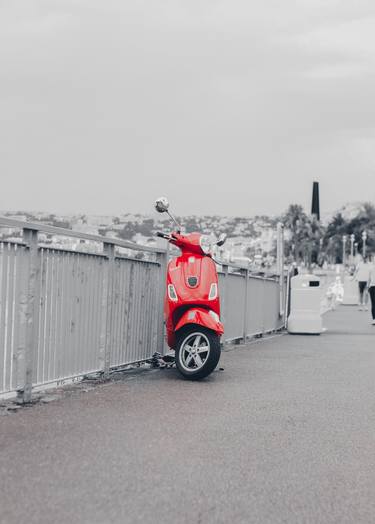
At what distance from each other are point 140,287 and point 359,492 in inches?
211

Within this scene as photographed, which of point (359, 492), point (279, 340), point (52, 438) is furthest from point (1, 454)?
point (279, 340)

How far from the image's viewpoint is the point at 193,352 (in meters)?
9.13

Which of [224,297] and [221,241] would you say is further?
[224,297]

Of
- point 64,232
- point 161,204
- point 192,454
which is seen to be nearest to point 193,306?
point 161,204

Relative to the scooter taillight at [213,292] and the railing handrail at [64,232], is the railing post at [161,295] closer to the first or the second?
the railing handrail at [64,232]

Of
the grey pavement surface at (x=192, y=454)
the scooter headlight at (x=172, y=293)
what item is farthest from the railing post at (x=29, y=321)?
the scooter headlight at (x=172, y=293)

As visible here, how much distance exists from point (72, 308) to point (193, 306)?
1.81 metres

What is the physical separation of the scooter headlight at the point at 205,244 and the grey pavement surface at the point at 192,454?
4.11 ft

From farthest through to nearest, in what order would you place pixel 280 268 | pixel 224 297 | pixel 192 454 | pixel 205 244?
pixel 280 268
pixel 224 297
pixel 205 244
pixel 192 454

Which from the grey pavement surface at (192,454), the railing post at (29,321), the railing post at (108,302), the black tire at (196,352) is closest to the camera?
the grey pavement surface at (192,454)

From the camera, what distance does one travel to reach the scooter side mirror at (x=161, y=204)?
9320mm

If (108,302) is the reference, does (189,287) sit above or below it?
above

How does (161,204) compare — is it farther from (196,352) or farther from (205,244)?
(196,352)

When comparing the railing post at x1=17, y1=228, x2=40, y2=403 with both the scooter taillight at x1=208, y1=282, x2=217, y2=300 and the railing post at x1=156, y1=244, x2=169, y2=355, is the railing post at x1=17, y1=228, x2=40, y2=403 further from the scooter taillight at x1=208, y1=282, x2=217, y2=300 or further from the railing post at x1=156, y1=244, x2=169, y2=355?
the railing post at x1=156, y1=244, x2=169, y2=355
